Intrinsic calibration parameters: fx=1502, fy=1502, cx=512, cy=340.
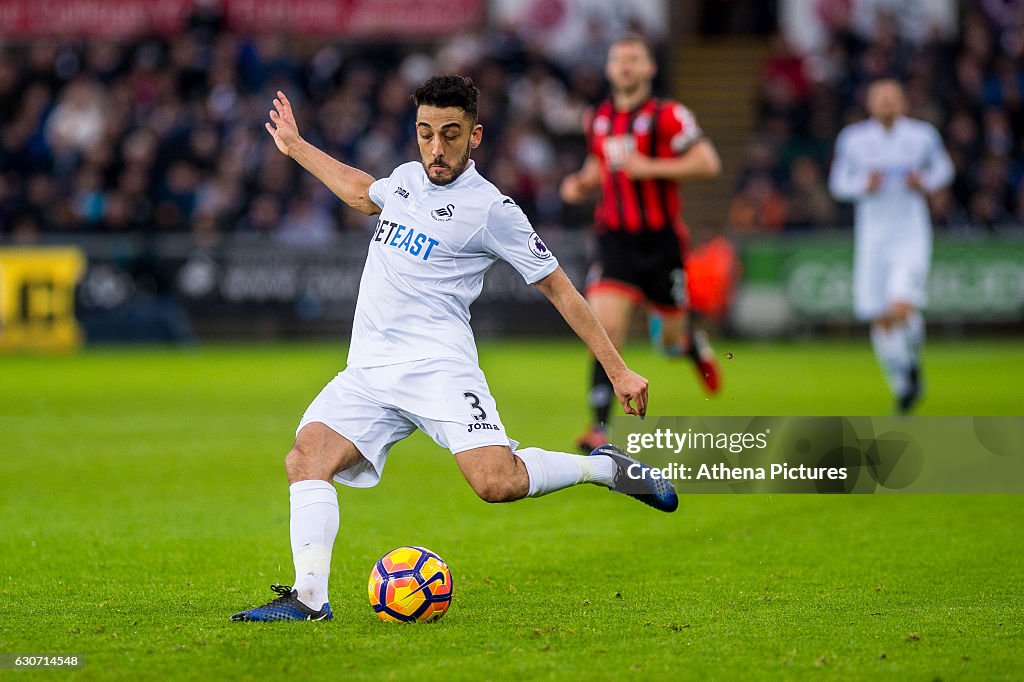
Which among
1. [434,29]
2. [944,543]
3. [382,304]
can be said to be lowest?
[944,543]

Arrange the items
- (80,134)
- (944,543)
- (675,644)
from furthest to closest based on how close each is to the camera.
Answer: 1. (80,134)
2. (944,543)
3. (675,644)

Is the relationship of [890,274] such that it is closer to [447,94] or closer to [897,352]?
[897,352]

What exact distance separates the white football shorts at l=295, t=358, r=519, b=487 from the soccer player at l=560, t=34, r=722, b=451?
4.28 meters

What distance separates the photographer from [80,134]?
23375 millimetres

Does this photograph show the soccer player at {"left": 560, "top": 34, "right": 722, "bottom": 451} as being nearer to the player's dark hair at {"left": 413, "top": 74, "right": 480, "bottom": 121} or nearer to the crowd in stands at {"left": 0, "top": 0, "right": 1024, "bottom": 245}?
the player's dark hair at {"left": 413, "top": 74, "right": 480, "bottom": 121}

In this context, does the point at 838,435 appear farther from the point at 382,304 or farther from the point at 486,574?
the point at 382,304

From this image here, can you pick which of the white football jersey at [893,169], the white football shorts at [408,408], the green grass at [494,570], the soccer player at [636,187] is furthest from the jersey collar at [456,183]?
the white football jersey at [893,169]

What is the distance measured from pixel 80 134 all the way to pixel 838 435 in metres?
17.6

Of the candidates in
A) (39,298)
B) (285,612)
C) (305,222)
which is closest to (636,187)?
(285,612)

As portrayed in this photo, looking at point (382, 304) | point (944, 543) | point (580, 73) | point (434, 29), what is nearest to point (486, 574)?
point (382, 304)

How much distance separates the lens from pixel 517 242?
573 centimetres

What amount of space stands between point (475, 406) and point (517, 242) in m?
0.65

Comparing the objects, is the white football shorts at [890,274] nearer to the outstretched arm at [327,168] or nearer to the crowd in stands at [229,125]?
the outstretched arm at [327,168]

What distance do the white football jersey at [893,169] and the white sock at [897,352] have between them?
3.22 feet
